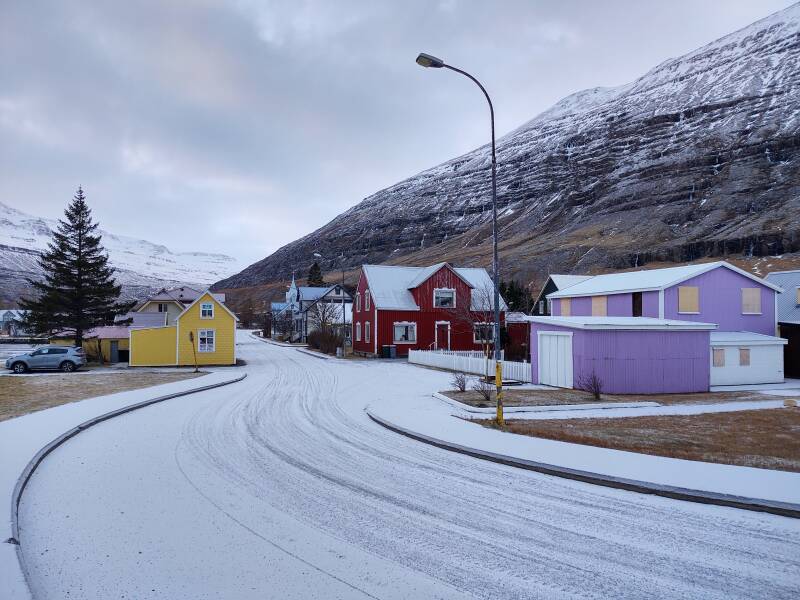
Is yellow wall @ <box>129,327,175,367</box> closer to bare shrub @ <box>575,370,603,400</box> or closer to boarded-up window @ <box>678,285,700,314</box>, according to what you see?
bare shrub @ <box>575,370,603,400</box>

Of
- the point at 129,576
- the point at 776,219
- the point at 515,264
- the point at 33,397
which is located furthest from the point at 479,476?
the point at 776,219

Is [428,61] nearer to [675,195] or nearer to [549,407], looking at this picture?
[549,407]

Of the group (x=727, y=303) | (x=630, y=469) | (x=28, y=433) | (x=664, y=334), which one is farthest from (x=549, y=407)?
(x=727, y=303)

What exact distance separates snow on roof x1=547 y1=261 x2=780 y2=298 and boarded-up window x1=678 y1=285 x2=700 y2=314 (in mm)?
599

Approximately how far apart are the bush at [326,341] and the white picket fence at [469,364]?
10510mm

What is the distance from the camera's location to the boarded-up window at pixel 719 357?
2381cm

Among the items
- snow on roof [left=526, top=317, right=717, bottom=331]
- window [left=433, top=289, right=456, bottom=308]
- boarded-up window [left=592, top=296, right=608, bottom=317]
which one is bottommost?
snow on roof [left=526, top=317, right=717, bottom=331]

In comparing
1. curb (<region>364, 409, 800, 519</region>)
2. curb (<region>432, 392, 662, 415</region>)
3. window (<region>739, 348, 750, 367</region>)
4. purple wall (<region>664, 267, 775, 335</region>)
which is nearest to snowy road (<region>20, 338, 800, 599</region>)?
curb (<region>364, 409, 800, 519</region>)

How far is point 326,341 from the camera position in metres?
47.6

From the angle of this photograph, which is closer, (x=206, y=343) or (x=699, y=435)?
(x=699, y=435)

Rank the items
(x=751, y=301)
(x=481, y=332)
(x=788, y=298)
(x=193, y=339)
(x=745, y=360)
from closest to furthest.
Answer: (x=745, y=360) → (x=751, y=301) → (x=788, y=298) → (x=193, y=339) → (x=481, y=332)

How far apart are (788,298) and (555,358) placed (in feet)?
63.4

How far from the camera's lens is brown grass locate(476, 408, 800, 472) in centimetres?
985

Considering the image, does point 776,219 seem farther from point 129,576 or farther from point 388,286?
point 129,576
